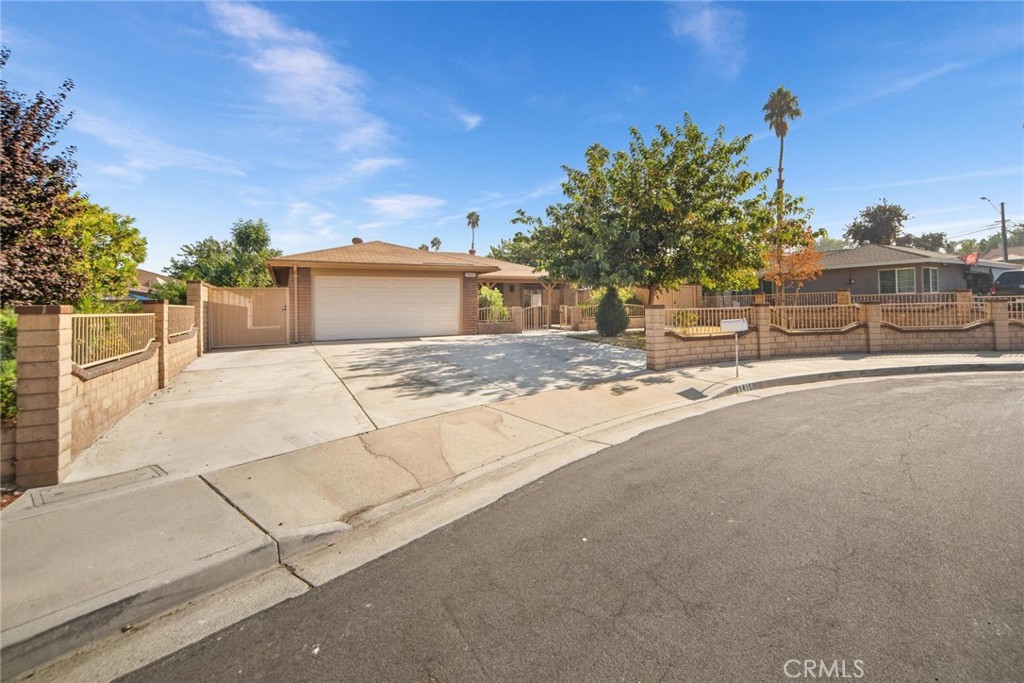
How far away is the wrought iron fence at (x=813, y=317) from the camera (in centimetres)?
1295

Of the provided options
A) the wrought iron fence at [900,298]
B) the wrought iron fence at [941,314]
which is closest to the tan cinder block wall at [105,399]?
the wrought iron fence at [941,314]

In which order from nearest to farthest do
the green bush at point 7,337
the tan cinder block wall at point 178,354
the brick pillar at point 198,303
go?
the green bush at point 7,337
the tan cinder block wall at point 178,354
the brick pillar at point 198,303

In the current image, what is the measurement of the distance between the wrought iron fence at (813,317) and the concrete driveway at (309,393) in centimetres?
417

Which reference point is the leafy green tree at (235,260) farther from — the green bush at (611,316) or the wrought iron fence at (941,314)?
the wrought iron fence at (941,314)

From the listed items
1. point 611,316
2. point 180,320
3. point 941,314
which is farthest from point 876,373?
point 180,320

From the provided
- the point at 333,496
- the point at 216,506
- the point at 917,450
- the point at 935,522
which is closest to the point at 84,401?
the point at 216,506

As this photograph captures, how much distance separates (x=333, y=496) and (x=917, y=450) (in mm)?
6327

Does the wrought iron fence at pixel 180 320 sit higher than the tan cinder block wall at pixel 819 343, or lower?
higher

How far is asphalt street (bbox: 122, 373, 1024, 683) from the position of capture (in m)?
2.20

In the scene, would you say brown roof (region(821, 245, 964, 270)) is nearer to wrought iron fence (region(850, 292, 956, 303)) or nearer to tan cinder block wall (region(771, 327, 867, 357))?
wrought iron fence (region(850, 292, 956, 303))

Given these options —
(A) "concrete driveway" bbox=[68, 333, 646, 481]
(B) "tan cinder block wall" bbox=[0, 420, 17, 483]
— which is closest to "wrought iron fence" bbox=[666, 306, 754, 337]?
(A) "concrete driveway" bbox=[68, 333, 646, 481]

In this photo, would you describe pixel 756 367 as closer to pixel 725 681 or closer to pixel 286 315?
pixel 725 681

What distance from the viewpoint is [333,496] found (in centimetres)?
417

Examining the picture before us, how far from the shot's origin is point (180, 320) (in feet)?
34.2
